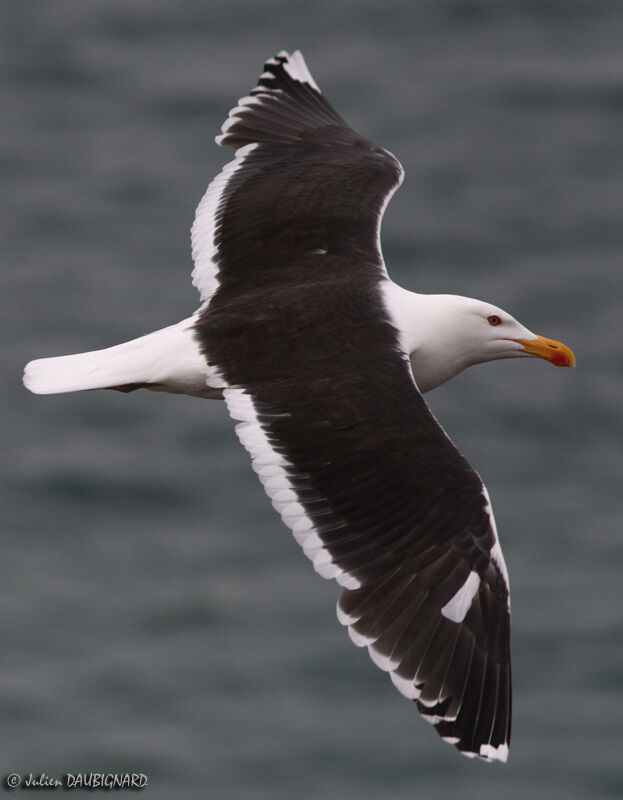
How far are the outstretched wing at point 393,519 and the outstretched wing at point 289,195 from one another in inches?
46.4

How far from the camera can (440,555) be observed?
862 cm

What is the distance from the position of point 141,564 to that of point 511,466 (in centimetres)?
368

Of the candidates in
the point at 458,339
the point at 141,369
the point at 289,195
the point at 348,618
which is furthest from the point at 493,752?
the point at 289,195

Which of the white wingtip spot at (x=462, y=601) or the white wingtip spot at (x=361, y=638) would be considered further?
the white wingtip spot at (x=462, y=601)

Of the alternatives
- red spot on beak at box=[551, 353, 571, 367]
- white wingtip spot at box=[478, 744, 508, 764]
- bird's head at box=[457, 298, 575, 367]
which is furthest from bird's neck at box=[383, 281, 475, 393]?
white wingtip spot at box=[478, 744, 508, 764]

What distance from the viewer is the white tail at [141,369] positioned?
9641 millimetres

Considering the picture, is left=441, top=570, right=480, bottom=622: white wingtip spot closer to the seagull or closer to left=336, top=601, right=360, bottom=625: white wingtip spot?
the seagull

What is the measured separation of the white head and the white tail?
1.20 m

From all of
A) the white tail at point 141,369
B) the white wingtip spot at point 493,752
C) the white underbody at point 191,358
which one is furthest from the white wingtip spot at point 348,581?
the white tail at point 141,369

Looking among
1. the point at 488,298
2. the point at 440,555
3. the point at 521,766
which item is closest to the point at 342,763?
the point at 521,766

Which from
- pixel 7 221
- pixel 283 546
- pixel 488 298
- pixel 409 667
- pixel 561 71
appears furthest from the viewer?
pixel 561 71

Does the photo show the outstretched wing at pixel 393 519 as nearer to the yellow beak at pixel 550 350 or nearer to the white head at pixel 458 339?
the white head at pixel 458 339

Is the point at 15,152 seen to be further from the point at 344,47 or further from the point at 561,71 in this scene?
the point at 561,71

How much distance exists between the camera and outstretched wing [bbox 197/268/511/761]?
8438 mm
